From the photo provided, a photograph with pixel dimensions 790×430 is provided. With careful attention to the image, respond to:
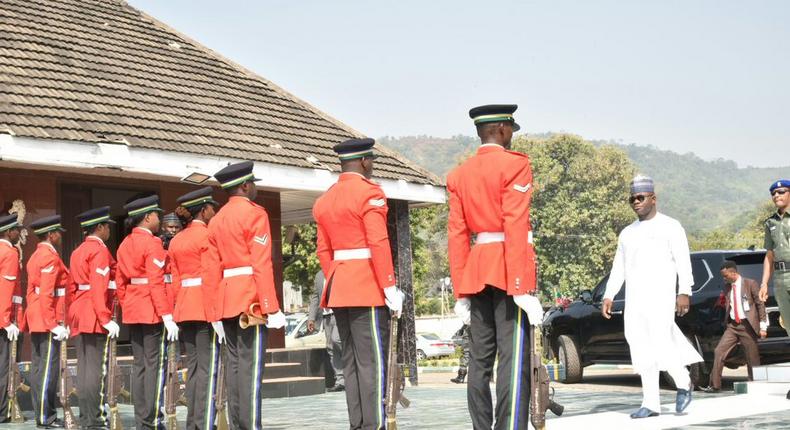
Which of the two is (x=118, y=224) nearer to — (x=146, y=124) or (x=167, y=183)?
(x=167, y=183)

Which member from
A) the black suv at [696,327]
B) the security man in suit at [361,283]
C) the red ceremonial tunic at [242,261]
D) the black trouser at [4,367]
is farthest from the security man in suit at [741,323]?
the black trouser at [4,367]

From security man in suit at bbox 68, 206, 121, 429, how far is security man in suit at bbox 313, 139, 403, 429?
10.6ft

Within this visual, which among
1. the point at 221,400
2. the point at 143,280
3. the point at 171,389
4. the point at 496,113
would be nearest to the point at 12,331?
the point at 143,280

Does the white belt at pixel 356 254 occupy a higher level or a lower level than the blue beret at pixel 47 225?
lower

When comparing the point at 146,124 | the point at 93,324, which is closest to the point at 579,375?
the point at 146,124

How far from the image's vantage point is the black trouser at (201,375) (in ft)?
28.3

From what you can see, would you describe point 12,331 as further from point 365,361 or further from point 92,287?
point 365,361

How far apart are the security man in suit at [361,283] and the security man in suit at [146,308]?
99.5 inches

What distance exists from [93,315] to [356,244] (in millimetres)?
3676

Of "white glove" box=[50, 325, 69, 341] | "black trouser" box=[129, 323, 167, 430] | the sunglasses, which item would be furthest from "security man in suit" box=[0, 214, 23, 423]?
the sunglasses

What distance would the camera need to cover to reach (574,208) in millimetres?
78688

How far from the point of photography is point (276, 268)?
1727 centimetres

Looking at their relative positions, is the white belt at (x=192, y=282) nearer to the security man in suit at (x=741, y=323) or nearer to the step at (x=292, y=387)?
the step at (x=292, y=387)

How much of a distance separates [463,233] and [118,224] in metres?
12.9
